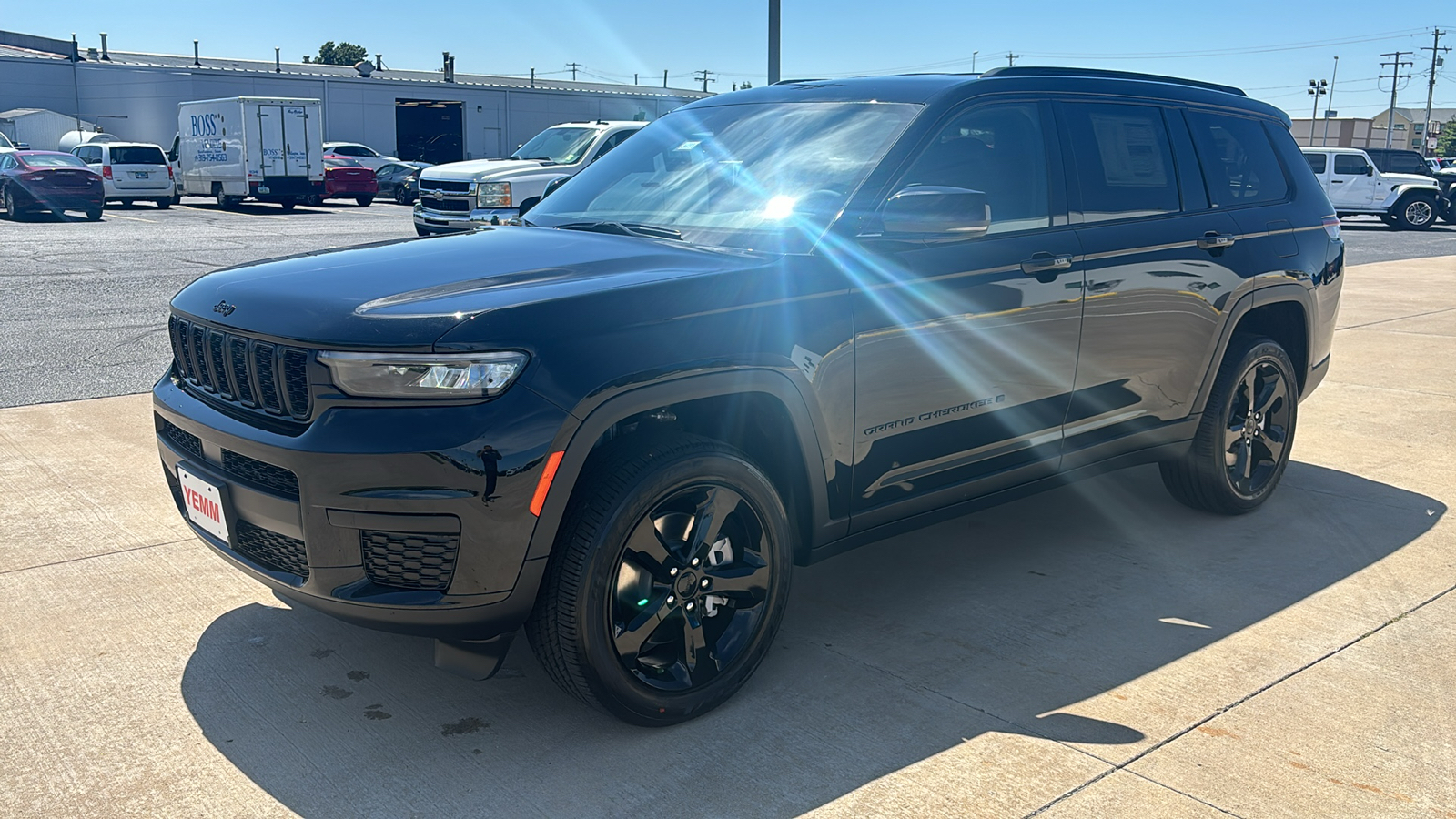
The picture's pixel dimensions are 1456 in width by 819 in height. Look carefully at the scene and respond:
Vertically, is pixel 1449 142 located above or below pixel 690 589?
above

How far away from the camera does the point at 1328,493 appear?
5.84 m

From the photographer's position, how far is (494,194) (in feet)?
52.4

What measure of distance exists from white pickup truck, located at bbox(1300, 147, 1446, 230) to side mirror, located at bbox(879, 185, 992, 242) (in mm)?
29068

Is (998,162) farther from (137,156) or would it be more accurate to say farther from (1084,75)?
(137,156)

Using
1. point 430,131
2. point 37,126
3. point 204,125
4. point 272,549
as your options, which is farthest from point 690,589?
point 430,131

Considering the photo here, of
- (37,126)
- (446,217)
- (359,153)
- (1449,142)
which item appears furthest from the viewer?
(1449,142)

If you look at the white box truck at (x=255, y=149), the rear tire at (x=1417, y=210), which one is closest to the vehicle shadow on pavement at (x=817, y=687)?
the white box truck at (x=255, y=149)

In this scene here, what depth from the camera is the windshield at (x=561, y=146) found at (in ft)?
56.2

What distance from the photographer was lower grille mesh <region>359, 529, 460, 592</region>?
2.96 metres

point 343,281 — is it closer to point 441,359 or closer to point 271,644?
point 441,359

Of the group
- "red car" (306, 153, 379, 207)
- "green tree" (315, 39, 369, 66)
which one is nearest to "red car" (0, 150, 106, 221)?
"red car" (306, 153, 379, 207)

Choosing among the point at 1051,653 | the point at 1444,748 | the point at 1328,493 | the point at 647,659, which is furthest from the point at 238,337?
the point at 1328,493

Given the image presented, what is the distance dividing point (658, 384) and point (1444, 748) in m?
2.35

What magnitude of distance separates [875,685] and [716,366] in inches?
44.7
